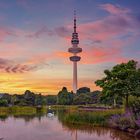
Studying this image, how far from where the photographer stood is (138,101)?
41.6m

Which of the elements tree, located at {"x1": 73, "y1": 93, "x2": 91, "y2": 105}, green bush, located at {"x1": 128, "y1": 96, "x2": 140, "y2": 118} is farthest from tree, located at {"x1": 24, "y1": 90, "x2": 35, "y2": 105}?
green bush, located at {"x1": 128, "y1": 96, "x2": 140, "y2": 118}

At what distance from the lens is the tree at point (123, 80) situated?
40.7 meters

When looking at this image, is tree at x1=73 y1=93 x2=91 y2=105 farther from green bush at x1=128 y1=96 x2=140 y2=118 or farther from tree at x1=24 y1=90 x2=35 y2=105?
→ green bush at x1=128 y1=96 x2=140 y2=118

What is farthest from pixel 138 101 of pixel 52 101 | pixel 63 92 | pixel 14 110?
pixel 52 101

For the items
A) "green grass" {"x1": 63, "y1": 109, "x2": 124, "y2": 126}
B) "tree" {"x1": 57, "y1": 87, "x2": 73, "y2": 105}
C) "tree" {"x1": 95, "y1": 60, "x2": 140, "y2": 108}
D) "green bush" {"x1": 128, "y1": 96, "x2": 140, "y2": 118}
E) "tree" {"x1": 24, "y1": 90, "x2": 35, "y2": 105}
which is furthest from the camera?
"tree" {"x1": 57, "y1": 87, "x2": 73, "y2": 105}

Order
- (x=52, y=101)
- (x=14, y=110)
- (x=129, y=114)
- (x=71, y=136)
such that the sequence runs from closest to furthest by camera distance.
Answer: (x=71, y=136)
(x=129, y=114)
(x=14, y=110)
(x=52, y=101)

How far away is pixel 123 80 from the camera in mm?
40750

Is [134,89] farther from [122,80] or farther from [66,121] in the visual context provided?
[66,121]

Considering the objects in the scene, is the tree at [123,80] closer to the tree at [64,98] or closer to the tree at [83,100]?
the tree at [83,100]

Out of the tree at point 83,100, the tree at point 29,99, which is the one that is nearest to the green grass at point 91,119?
the tree at point 29,99

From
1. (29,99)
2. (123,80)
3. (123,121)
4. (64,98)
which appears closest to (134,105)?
(123,80)

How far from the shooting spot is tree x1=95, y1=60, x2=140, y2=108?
40.7 m

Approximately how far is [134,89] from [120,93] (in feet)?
5.59

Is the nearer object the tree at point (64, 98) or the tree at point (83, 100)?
the tree at point (83, 100)
